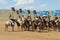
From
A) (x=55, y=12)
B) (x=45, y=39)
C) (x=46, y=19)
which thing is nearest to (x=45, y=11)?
(x=55, y=12)

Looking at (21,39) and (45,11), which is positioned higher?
(45,11)

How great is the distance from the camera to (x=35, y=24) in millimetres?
30125

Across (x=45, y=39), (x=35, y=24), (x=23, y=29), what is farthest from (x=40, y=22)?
(x=45, y=39)

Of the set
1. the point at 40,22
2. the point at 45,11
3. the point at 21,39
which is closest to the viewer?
the point at 21,39

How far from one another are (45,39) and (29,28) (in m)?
8.69

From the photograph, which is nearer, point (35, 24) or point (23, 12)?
point (35, 24)

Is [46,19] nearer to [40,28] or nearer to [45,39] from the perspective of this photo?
[40,28]

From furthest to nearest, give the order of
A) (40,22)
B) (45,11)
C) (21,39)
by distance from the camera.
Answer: (45,11) < (40,22) < (21,39)

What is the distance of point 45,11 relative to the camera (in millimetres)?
37719

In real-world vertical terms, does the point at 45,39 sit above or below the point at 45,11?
below

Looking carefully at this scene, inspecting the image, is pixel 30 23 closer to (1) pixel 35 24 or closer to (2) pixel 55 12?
(1) pixel 35 24

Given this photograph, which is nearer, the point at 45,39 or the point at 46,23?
the point at 45,39

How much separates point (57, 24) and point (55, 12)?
7.47m

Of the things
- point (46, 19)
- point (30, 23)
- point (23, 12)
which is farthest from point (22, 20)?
point (23, 12)
